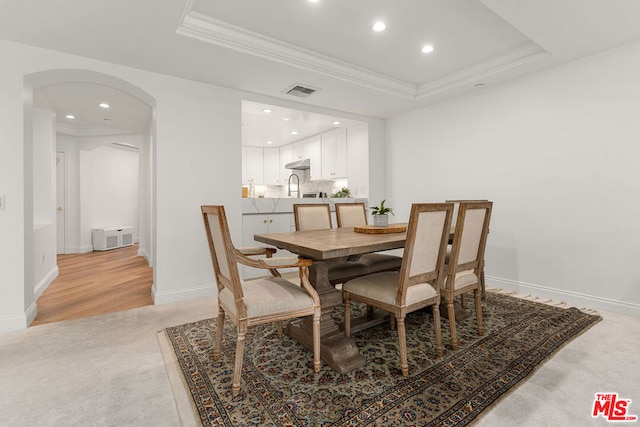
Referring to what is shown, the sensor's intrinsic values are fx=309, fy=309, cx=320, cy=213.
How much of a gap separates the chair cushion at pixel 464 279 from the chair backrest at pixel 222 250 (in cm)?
146

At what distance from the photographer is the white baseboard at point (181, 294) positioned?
3.19 m

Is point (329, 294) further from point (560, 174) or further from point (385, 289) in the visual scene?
point (560, 174)

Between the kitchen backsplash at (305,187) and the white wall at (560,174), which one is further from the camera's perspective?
the kitchen backsplash at (305,187)

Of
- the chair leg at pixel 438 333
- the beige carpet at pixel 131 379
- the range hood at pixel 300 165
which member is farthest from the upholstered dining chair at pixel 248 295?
the range hood at pixel 300 165

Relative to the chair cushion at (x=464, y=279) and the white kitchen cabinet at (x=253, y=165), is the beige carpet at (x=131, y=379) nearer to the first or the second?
the chair cushion at (x=464, y=279)

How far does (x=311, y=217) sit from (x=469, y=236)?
61.3 inches

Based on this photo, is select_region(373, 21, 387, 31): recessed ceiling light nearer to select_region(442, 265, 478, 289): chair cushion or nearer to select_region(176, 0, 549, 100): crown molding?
select_region(176, 0, 549, 100): crown molding

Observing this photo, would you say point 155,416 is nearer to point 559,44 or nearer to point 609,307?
point 609,307

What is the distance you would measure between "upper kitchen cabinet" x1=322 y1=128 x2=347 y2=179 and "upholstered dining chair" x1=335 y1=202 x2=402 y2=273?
1877 millimetres

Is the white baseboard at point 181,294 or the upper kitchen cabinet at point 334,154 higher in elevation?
the upper kitchen cabinet at point 334,154

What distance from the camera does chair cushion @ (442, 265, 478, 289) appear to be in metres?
2.22

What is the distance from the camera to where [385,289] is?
1.96 meters

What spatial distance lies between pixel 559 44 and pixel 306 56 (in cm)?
228

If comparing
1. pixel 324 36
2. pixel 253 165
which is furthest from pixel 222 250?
pixel 253 165
